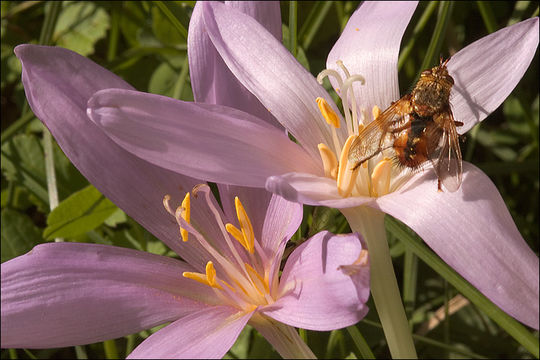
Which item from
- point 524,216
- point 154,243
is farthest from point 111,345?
point 524,216

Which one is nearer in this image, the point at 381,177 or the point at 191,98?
the point at 381,177

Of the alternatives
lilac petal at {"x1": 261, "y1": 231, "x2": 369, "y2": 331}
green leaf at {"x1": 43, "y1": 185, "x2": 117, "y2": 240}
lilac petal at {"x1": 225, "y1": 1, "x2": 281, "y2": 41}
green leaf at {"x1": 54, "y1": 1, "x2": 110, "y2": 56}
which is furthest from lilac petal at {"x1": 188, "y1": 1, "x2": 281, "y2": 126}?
green leaf at {"x1": 54, "y1": 1, "x2": 110, "y2": 56}

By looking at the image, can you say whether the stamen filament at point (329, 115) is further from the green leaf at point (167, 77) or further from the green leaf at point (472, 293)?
the green leaf at point (167, 77)

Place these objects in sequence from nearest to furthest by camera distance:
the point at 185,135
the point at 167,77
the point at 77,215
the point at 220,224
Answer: the point at 185,135 → the point at 220,224 → the point at 77,215 → the point at 167,77

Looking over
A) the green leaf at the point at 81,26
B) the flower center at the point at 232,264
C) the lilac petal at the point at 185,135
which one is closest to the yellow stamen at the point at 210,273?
the flower center at the point at 232,264

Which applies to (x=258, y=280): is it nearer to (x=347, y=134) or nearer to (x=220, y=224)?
(x=220, y=224)

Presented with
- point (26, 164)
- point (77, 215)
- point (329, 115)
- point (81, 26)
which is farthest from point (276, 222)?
point (81, 26)
